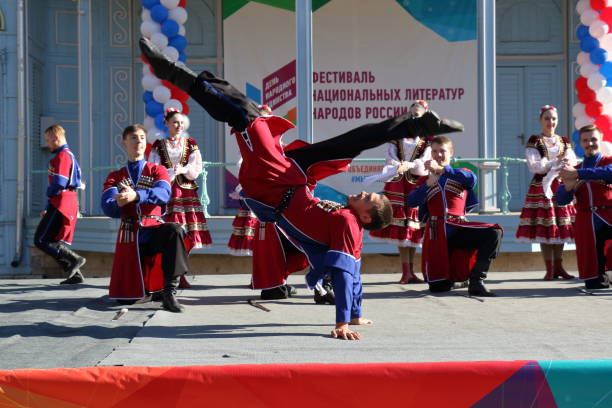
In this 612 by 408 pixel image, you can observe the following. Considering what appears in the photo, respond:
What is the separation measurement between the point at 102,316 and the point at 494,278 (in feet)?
12.6

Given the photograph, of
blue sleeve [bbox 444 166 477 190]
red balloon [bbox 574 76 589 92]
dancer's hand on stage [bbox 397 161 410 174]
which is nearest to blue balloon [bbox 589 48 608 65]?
red balloon [bbox 574 76 589 92]

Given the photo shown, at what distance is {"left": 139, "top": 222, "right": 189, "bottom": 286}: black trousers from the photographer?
4984mm

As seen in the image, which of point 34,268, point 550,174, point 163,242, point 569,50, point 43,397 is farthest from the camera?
point 569,50

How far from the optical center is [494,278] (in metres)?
Answer: 7.21

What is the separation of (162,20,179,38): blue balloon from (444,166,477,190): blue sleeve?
435 centimetres

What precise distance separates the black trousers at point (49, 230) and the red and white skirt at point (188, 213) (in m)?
1.02

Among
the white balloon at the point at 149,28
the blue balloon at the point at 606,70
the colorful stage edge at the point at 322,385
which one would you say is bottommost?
the colorful stage edge at the point at 322,385

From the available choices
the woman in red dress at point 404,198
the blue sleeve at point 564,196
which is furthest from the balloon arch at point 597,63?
the blue sleeve at point 564,196

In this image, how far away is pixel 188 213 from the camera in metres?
6.67

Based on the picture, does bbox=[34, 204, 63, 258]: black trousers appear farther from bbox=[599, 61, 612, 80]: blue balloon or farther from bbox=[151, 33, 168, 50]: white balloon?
bbox=[599, 61, 612, 80]: blue balloon

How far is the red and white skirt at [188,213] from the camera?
6598 mm

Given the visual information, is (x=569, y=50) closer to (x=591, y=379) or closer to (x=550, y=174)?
(x=550, y=174)

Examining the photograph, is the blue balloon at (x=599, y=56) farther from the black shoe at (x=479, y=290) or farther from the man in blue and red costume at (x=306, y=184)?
the man in blue and red costume at (x=306, y=184)

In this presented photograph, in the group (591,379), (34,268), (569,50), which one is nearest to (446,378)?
(591,379)
